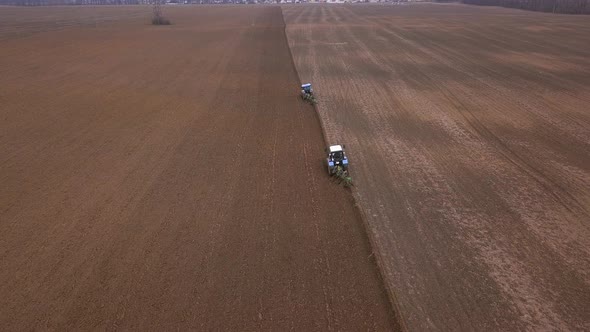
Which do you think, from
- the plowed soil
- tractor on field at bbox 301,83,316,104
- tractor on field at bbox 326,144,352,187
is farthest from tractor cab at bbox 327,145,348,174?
tractor on field at bbox 301,83,316,104

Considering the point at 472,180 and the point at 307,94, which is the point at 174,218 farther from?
the point at 307,94

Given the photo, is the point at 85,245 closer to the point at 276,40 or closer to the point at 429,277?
the point at 429,277

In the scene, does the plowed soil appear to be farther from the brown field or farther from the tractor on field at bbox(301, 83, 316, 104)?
the brown field

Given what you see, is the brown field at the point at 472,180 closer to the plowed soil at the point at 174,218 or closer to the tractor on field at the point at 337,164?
the tractor on field at the point at 337,164

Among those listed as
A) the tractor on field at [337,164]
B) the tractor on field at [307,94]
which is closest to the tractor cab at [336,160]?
the tractor on field at [337,164]

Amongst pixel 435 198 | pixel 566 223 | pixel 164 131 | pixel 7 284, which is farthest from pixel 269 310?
pixel 164 131

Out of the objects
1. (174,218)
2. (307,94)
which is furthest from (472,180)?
(307,94)
